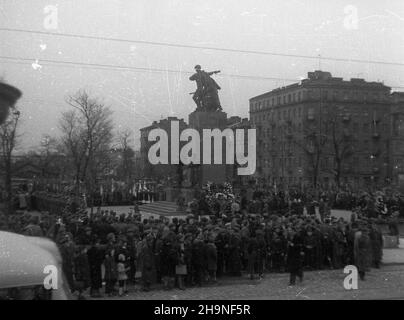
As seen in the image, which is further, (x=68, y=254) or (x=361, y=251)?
(x=361, y=251)

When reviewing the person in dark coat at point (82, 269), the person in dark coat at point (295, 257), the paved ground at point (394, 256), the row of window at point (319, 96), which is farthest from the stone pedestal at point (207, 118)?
the person in dark coat at point (82, 269)

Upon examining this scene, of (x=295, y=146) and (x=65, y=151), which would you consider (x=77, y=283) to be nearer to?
(x=65, y=151)

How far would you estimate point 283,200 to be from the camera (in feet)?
61.4

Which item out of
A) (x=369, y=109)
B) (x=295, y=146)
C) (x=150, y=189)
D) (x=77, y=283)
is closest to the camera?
(x=77, y=283)

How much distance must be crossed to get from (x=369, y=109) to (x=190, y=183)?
1036 centimetres

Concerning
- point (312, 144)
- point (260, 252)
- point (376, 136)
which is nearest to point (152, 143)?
point (260, 252)

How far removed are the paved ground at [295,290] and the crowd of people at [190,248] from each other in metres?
0.29

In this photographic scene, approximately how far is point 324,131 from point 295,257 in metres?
15.8

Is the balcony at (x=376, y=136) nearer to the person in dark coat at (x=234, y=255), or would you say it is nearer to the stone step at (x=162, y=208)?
the stone step at (x=162, y=208)

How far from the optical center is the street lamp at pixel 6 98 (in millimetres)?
4992

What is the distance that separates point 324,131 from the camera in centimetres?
2406

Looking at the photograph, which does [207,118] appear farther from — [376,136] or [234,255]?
[376,136]
